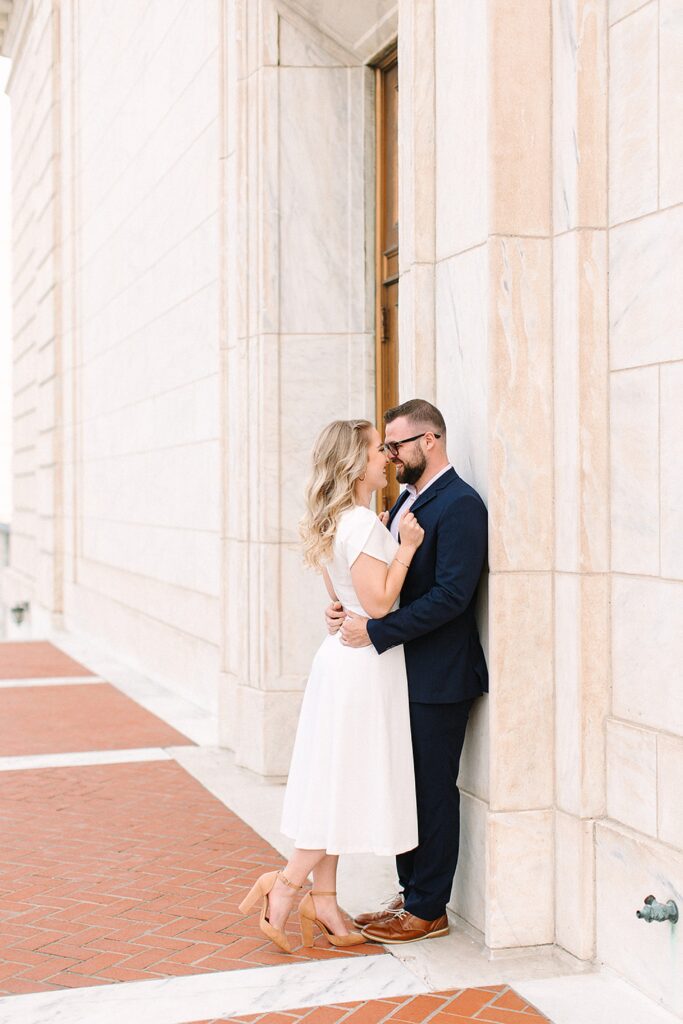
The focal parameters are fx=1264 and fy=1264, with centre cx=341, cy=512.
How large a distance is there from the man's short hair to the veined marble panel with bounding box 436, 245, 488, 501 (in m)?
0.13

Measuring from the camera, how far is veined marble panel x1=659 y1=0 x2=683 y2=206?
4176 mm

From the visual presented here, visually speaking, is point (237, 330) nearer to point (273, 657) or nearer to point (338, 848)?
point (273, 657)

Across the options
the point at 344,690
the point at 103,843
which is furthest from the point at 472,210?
the point at 103,843

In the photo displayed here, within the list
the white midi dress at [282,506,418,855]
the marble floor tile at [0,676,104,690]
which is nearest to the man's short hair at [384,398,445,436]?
the white midi dress at [282,506,418,855]

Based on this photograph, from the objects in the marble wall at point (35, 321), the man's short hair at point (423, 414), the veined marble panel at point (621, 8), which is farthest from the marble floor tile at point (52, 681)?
the veined marble panel at point (621, 8)

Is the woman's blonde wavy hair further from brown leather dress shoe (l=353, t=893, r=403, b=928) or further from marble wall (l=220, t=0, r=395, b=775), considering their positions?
marble wall (l=220, t=0, r=395, b=775)

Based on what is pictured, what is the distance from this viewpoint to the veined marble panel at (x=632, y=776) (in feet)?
14.2

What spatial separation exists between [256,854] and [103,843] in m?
0.81

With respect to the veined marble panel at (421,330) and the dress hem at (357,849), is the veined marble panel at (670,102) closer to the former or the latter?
the veined marble panel at (421,330)

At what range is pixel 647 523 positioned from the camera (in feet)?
14.3

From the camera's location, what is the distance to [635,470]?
175 inches

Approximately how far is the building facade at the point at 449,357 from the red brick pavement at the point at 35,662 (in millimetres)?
690

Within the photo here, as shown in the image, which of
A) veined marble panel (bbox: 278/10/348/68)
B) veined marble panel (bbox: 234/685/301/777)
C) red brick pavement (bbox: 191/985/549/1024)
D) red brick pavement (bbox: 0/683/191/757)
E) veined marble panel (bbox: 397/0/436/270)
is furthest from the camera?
red brick pavement (bbox: 0/683/191/757)

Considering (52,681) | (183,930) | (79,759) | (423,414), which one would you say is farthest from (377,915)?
(52,681)
